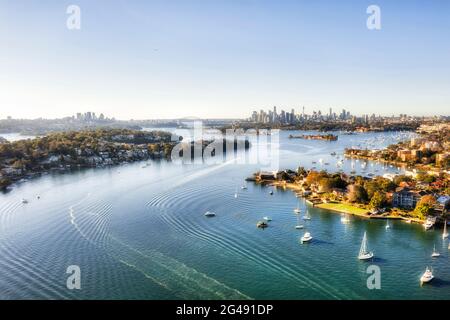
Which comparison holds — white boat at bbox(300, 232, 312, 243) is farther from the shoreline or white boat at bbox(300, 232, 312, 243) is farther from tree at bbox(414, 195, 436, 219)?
tree at bbox(414, 195, 436, 219)

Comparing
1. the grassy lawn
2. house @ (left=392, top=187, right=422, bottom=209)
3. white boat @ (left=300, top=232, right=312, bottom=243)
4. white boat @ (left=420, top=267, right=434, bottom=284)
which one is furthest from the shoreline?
white boat @ (left=420, top=267, right=434, bottom=284)

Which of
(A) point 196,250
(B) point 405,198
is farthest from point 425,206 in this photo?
(A) point 196,250

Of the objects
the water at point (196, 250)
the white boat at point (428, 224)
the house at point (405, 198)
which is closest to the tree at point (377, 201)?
the house at point (405, 198)

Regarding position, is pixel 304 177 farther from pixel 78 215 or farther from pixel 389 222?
pixel 78 215

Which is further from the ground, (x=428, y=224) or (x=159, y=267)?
(x=428, y=224)

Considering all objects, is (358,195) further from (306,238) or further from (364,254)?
(364,254)
